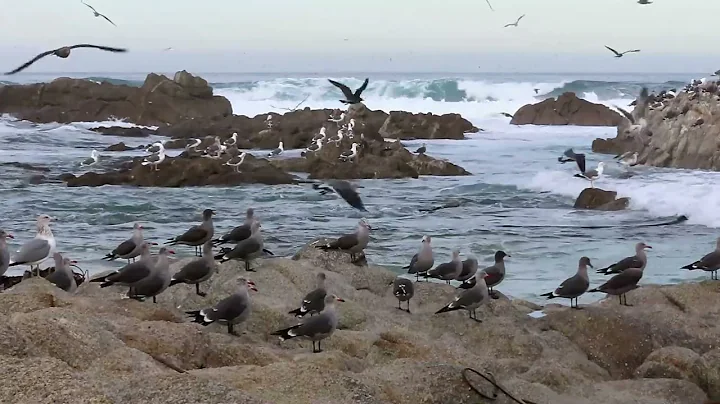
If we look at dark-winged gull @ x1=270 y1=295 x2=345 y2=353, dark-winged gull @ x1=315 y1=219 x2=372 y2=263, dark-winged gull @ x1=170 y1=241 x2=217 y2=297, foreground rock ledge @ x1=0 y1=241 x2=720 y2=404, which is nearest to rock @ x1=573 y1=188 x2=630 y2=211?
foreground rock ledge @ x1=0 y1=241 x2=720 y2=404

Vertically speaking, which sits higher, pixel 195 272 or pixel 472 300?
pixel 195 272

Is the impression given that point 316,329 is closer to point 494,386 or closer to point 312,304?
point 312,304

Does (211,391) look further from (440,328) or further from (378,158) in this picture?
(378,158)

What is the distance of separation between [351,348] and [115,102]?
130 ft

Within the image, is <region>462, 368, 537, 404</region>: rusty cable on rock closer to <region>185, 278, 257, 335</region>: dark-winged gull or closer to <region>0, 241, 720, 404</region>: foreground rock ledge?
<region>0, 241, 720, 404</region>: foreground rock ledge

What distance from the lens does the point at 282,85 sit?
64188mm

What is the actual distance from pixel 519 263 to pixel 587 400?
6.10m

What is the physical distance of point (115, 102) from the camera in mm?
43781

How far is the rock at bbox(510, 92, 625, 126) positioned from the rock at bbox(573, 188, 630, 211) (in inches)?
971

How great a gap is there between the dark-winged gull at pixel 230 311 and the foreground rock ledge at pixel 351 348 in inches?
4.4

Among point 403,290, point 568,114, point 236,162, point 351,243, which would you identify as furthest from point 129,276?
point 568,114

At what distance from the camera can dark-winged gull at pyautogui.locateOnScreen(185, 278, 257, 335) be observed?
6.26 meters

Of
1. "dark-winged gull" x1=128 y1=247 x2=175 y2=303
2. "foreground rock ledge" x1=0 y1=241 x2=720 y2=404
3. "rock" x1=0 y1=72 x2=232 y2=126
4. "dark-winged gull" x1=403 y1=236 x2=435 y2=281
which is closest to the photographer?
"foreground rock ledge" x1=0 y1=241 x2=720 y2=404

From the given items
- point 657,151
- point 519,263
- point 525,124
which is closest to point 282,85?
point 525,124
